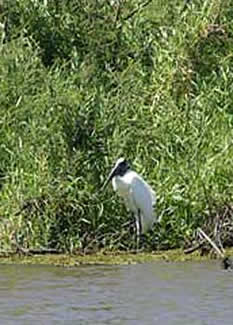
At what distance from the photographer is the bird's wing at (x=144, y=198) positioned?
11.6m

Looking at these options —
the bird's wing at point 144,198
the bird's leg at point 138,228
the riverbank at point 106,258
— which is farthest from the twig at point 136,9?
the riverbank at point 106,258

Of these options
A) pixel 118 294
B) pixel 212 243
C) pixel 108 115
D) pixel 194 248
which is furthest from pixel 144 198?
pixel 118 294

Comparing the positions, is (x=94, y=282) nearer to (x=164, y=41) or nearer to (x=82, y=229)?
(x=82, y=229)

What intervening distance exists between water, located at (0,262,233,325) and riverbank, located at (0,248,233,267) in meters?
0.26

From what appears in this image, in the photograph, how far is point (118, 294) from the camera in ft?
29.6

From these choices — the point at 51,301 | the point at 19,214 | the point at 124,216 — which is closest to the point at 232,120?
the point at 124,216

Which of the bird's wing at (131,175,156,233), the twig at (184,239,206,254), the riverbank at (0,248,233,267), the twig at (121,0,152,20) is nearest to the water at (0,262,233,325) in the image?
the riverbank at (0,248,233,267)

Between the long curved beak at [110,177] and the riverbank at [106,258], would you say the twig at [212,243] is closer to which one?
the riverbank at [106,258]

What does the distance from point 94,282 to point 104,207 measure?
240 centimetres

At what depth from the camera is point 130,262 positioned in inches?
426

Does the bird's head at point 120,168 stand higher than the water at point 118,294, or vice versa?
the bird's head at point 120,168

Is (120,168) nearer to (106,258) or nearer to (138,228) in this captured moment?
(138,228)

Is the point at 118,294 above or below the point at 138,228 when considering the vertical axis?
below

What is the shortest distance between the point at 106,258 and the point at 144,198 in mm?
904
